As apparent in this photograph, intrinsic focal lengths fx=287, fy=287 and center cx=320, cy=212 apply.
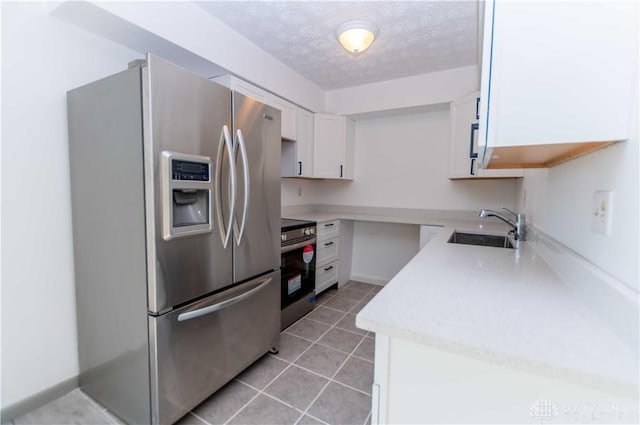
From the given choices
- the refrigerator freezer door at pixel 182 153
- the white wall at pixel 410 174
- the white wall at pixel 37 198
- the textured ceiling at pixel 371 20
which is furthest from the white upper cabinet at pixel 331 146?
the white wall at pixel 37 198

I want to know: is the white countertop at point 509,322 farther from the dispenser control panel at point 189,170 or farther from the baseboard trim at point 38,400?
the baseboard trim at point 38,400

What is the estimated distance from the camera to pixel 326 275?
3.12 m

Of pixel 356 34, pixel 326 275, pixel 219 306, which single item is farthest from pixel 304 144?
pixel 219 306

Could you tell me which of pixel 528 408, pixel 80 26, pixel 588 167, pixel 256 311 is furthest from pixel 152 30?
pixel 528 408

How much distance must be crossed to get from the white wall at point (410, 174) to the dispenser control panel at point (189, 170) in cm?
254

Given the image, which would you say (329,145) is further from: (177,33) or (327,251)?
(177,33)

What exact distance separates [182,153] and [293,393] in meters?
1.42

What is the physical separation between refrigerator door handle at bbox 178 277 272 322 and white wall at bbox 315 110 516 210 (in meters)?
2.17

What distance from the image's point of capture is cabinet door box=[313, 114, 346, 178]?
3.28 metres

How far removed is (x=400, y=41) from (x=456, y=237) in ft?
5.36

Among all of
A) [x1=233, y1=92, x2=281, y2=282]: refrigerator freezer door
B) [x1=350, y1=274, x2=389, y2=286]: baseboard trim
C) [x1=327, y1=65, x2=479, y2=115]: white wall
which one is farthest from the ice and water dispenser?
[x1=350, y1=274, x2=389, y2=286]: baseboard trim

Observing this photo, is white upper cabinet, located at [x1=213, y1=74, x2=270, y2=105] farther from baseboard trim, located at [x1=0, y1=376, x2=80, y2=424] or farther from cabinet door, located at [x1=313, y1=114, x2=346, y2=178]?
baseboard trim, located at [x1=0, y1=376, x2=80, y2=424]

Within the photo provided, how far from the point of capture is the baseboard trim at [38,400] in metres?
1.42

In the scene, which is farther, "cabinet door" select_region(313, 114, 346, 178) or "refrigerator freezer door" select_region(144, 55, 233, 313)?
"cabinet door" select_region(313, 114, 346, 178)
